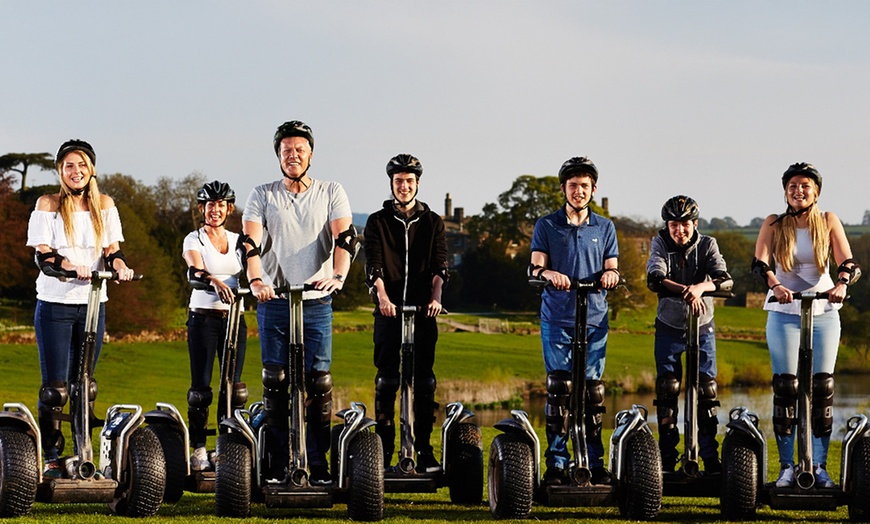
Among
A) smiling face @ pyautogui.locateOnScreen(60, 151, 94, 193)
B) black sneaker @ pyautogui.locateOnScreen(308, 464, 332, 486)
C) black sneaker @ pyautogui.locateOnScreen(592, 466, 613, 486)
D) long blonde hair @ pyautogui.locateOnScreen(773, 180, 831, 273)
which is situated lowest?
black sneaker @ pyautogui.locateOnScreen(308, 464, 332, 486)

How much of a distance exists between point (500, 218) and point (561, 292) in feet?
148

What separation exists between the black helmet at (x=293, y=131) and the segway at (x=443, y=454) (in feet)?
4.13

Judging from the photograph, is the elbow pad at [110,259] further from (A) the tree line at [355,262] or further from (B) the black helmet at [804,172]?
(A) the tree line at [355,262]

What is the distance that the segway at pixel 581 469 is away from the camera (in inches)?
274

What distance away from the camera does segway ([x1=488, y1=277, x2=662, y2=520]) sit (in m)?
6.95

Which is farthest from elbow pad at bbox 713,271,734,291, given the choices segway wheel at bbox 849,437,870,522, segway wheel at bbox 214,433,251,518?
segway wheel at bbox 214,433,251,518

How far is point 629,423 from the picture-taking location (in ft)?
23.1

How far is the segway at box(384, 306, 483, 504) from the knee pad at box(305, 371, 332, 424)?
61 cm

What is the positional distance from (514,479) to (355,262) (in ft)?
104

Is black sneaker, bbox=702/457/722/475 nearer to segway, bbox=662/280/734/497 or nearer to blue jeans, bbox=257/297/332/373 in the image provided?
segway, bbox=662/280/734/497

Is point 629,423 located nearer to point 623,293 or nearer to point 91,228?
point 91,228

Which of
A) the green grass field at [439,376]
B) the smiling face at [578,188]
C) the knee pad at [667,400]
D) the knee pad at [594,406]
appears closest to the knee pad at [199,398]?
the green grass field at [439,376]

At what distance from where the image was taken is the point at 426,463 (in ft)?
25.4

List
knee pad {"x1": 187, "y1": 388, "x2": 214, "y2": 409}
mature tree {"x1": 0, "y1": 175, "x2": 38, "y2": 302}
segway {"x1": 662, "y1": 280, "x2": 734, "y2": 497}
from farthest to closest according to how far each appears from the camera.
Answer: mature tree {"x1": 0, "y1": 175, "x2": 38, "y2": 302} < knee pad {"x1": 187, "y1": 388, "x2": 214, "y2": 409} < segway {"x1": 662, "y1": 280, "x2": 734, "y2": 497}
